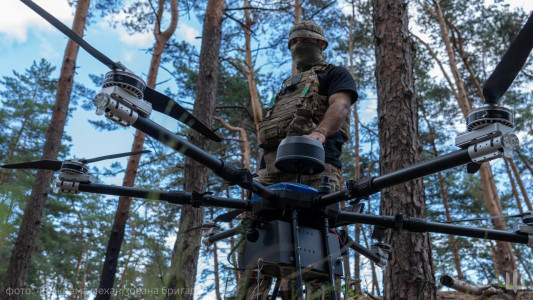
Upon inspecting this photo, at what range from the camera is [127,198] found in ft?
30.9

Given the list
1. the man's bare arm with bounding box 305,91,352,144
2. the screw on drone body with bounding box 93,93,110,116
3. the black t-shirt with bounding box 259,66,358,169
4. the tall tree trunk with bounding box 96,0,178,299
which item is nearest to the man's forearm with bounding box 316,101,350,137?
the man's bare arm with bounding box 305,91,352,144

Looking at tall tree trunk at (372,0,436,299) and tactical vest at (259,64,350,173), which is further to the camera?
tall tree trunk at (372,0,436,299)

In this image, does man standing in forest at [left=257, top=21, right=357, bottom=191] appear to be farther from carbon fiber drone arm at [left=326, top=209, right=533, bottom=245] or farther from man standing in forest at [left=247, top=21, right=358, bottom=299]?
carbon fiber drone arm at [left=326, top=209, right=533, bottom=245]

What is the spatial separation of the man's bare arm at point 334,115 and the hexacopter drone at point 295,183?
598 mm

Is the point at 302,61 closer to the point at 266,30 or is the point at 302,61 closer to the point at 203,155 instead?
the point at 203,155

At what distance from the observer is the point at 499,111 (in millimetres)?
1273

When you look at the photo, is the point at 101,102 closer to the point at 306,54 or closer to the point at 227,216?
the point at 227,216

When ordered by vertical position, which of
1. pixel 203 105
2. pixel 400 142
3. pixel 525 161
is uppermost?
pixel 525 161

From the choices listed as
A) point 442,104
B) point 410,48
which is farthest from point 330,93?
point 442,104

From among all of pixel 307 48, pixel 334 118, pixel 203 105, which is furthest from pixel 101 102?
pixel 203 105

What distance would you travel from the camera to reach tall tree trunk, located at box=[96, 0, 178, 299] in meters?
8.49

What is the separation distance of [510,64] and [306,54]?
220cm

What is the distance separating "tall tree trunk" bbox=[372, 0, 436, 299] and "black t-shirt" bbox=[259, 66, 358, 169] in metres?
1.01

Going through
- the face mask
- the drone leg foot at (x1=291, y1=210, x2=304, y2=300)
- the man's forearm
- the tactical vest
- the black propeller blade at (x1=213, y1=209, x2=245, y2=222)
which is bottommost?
the drone leg foot at (x1=291, y1=210, x2=304, y2=300)
